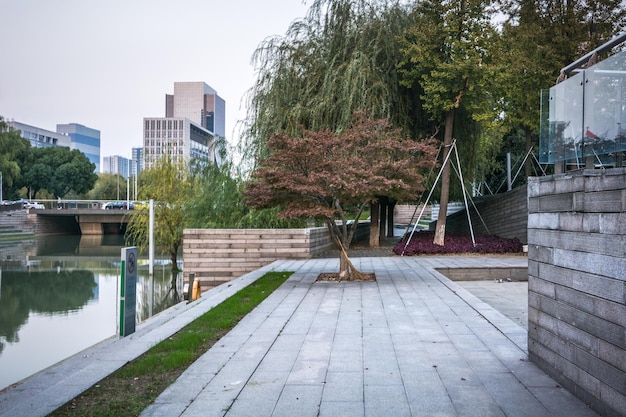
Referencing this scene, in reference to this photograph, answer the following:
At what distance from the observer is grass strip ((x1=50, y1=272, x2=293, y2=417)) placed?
3.94 m

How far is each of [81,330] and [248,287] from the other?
12.3 feet

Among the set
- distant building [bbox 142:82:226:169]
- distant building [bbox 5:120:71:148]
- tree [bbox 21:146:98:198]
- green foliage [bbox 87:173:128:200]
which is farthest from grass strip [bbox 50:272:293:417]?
distant building [bbox 142:82:226:169]

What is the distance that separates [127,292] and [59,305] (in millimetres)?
8789

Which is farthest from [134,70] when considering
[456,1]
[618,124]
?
[618,124]

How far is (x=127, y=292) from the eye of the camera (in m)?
6.91

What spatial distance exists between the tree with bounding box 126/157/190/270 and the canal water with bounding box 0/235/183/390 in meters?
1.02

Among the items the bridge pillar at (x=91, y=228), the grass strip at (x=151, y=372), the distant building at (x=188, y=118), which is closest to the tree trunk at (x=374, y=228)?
the grass strip at (x=151, y=372)

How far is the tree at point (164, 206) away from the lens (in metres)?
22.1

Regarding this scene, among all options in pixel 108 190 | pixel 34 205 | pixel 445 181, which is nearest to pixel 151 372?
pixel 445 181

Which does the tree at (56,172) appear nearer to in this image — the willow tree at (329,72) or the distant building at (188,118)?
the distant building at (188,118)

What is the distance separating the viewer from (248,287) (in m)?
10.5

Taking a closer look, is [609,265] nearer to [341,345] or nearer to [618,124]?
[618,124]

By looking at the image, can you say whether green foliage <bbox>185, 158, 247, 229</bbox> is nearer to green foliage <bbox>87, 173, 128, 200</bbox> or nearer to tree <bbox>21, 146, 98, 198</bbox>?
tree <bbox>21, 146, 98, 198</bbox>

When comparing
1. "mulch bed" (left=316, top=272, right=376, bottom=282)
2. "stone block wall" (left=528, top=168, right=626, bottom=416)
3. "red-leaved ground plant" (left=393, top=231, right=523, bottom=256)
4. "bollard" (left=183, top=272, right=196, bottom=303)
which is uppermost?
"stone block wall" (left=528, top=168, right=626, bottom=416)
